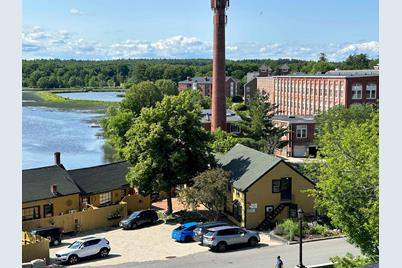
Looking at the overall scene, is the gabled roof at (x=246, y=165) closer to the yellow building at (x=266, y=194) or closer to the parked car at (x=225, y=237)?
the yellow building at (x=266, y=194)

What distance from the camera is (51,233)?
35500mm

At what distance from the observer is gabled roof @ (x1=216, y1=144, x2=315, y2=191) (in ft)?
125

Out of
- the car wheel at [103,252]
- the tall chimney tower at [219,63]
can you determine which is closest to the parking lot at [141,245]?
the car wheel at [103,252]

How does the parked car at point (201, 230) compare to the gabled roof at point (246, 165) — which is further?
the gabled roof at point (246, 165)

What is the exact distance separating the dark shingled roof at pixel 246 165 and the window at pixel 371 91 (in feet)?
153

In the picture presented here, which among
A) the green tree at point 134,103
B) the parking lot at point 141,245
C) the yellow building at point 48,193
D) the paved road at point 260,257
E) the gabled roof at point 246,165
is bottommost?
the parking lot at point 141,245

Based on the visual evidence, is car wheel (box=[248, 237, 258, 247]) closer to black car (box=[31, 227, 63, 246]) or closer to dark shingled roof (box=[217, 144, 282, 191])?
dark shingled roof (box=[217, 144, 282, 191])

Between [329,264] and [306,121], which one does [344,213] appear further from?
[306,121]

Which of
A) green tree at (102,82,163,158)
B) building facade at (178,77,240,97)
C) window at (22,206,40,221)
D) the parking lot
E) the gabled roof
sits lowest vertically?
the parking lot

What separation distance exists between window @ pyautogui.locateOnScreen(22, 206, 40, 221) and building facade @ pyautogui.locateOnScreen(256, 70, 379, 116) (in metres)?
56.9

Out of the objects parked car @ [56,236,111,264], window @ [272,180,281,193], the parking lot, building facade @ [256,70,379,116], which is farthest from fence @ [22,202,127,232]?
building facade @ [256,70,379,116]

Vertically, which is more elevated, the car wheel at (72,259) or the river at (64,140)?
the river at (64,140)

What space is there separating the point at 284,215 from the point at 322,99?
5742cm

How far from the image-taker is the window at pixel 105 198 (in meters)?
44.3
